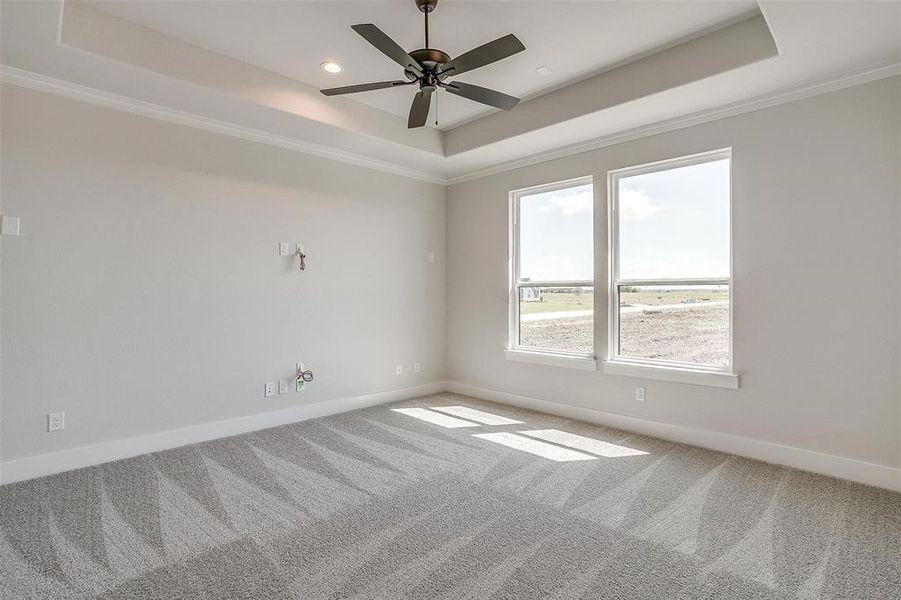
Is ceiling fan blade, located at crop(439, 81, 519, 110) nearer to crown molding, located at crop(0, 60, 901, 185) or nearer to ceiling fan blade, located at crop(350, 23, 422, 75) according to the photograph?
ceiling fan blade, located at crop(350, 23, 422, 75)

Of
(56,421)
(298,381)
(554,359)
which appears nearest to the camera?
(56,421)

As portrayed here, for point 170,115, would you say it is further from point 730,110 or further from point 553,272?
point 730,110

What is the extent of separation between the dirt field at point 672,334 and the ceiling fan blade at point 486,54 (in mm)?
2541

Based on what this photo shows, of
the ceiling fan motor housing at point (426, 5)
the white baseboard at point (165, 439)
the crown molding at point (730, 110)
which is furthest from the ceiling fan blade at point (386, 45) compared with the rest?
the white baseboard at point (165, 439)

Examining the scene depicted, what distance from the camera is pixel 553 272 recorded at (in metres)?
4.69

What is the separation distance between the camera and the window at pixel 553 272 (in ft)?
14.4

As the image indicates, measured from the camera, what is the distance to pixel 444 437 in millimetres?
3838

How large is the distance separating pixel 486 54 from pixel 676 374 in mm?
2844

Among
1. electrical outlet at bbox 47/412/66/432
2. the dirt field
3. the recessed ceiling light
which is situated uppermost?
the recessed ceiling light

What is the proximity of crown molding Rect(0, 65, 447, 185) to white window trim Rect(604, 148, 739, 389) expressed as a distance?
239 cm

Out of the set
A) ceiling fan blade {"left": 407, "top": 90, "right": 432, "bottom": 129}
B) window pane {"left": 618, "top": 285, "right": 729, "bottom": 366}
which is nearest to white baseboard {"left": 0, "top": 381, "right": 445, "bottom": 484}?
window pane {"left": 618, "top": 285, "right": 729, "bottom": 366}

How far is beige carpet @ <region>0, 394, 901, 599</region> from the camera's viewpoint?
1.92m

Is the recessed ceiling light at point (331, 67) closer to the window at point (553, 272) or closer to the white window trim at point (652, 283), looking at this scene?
the window at point (553, 272)

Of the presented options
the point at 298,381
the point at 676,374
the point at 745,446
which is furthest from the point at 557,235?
the point at 298,381
